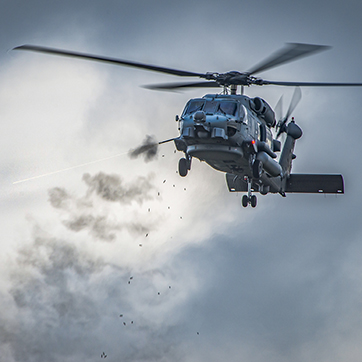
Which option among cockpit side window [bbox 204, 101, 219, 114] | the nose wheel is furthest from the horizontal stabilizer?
cockpit side window [bbox 204, 101, 219, 114]

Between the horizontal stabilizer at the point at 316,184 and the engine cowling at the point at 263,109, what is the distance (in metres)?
5.42

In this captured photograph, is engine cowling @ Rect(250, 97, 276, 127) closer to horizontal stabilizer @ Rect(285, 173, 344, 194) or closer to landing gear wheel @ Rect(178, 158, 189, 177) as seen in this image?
landing gear wheel @ Rect(178, 158, 189, 177)

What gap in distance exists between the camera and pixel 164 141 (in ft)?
127

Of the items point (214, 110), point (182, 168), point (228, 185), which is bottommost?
point (228, 185)

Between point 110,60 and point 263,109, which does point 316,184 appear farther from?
point 110,60

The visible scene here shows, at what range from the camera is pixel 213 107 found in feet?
123

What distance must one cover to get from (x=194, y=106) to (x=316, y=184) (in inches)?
461

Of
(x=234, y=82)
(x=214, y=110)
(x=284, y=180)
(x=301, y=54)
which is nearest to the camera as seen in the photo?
(x=301, y=54)

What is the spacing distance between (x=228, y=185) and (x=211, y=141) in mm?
10654

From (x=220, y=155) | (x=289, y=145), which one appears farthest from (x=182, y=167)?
(x=289, y=145)

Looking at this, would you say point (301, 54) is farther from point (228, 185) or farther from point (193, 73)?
point (228, 185)

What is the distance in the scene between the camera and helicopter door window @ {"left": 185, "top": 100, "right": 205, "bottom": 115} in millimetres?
37500

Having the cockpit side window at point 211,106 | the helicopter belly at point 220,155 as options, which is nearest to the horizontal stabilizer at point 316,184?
the helicopter belly at point 220,155

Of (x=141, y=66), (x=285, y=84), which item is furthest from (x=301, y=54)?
(x=141, y=66)
